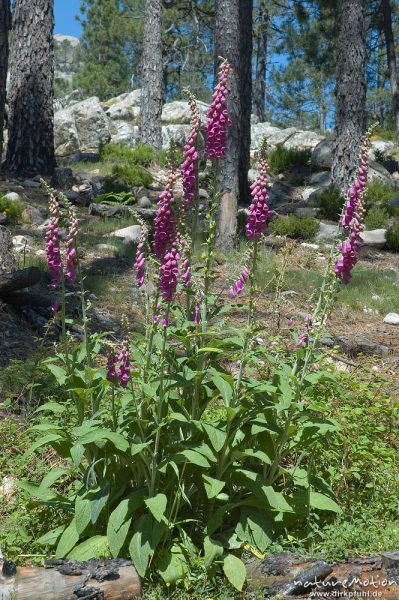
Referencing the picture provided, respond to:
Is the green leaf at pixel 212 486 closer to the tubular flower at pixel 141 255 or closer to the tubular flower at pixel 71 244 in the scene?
the tubular flower at pixel 141 255

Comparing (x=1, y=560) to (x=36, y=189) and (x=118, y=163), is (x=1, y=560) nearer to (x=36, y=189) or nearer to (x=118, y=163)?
(x=36, y=189)

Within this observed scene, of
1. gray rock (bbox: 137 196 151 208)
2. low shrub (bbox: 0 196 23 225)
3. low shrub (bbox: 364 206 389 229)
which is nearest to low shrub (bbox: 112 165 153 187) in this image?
gray rock (bbox: 137 196 151 208)

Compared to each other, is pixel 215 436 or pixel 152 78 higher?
pixel 152 78

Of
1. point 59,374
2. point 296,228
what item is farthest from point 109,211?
point 59,374

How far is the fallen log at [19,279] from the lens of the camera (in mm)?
5893

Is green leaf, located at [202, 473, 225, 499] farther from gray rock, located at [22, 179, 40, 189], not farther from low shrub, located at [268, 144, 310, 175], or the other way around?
low shrub, located at [268, 144, 310, 175]

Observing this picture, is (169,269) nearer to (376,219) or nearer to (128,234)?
(128,234)

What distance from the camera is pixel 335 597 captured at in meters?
2.81

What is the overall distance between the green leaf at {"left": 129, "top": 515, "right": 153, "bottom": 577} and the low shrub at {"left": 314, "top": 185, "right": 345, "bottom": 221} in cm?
964

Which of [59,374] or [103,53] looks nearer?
[59,374]

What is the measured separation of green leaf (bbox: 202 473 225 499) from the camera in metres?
2.96

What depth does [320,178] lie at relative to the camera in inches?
613

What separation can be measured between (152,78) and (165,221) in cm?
1578

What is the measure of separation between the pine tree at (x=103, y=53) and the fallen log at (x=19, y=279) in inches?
1401
